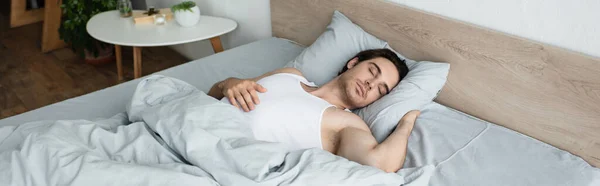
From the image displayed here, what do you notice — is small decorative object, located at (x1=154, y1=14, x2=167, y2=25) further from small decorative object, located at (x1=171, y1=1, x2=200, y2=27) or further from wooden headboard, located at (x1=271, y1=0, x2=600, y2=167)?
wooden headboard, located at (x1=271, y1=0, x2=600, y2=167)

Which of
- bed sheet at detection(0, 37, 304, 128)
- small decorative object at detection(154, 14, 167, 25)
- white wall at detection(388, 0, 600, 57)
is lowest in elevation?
bed sheet at detection(0, 37, 304, 128)

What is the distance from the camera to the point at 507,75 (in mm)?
1451

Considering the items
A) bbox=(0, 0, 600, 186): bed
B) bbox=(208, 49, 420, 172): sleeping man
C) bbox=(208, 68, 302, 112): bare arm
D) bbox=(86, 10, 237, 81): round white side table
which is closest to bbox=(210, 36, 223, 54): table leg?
bbox=(86, 10, 237, 81): round white side table

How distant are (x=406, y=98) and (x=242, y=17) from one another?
1240mm

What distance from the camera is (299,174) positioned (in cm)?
110

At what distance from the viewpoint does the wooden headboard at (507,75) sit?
1316 millimetres

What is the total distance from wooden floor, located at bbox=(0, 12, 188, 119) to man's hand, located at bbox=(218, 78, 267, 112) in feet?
5.41

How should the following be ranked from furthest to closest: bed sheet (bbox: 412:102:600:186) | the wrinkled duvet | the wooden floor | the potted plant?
the potted plant
the wooden floor
bed sheet (bbox: 412:102:600:186)
the wrinkled duvet

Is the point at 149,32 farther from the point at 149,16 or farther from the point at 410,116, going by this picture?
the point at 410,116

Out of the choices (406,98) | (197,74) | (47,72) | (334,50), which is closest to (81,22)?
(47,72)

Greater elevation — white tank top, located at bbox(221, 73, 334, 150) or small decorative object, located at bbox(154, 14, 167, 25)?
white tank top, located at bbox(221, 73, 334, 150)

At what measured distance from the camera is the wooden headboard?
1.32 metres

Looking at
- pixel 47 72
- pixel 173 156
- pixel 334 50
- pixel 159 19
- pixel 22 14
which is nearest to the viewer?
pixel 173 156

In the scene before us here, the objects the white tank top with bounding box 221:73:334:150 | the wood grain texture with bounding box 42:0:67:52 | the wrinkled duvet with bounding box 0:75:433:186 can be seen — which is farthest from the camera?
the wood grain texture with bounding box 42:0:67:52
